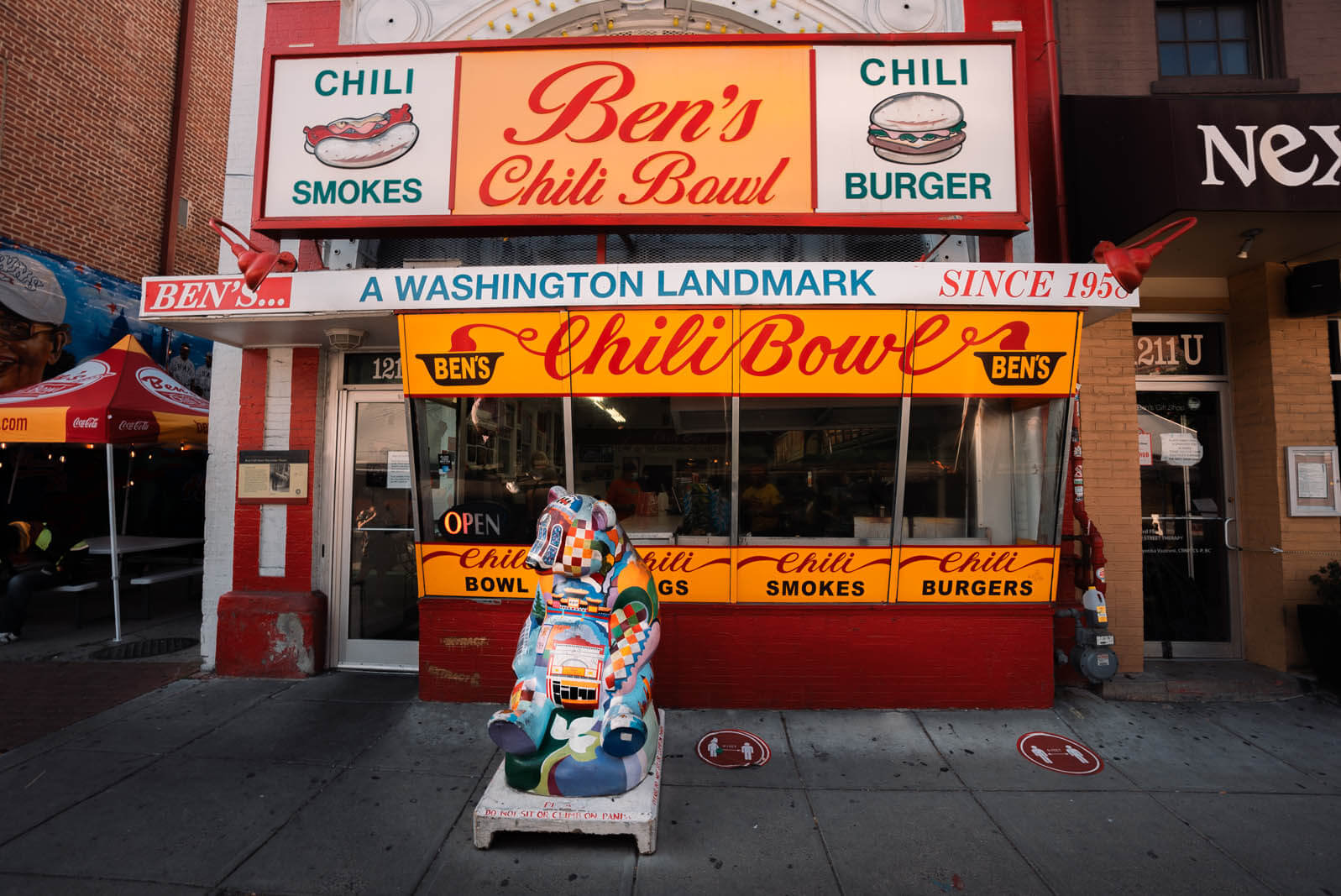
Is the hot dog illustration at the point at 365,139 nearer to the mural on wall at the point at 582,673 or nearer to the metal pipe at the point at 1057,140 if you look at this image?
the mural on wall at the point at 582,673

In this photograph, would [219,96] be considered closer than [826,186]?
No

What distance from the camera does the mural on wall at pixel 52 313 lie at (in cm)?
920

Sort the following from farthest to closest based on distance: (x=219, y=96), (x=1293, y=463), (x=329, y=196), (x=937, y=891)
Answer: (x=219, y=96) < (x=1293, y=463) < (x=329, y=196) < (x=937, y=891)

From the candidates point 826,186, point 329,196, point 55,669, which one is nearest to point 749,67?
point 826,186

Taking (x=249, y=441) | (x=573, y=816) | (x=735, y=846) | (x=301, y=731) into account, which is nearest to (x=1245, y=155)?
(x=735, y=846)

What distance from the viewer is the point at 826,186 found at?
518 centimetres

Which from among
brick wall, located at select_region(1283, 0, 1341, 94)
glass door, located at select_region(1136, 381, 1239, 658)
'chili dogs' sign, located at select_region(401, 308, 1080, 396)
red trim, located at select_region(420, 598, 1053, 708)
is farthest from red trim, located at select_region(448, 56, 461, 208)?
brick wall, located at select_region(1283, 0, 1341, 94)

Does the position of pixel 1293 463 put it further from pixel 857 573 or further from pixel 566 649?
pixel 566 649

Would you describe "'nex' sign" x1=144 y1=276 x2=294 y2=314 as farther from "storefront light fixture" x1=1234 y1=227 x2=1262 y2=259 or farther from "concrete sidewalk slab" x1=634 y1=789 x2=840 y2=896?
"storefront light fixture" x1=1234 y1=227 x2=1262 y2=259

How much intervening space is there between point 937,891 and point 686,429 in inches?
132

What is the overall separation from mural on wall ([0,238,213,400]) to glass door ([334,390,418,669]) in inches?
189

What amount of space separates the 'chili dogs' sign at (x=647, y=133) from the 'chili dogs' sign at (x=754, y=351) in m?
0.91

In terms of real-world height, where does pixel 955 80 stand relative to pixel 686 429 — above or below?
above

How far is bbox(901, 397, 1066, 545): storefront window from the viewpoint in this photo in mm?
5039
